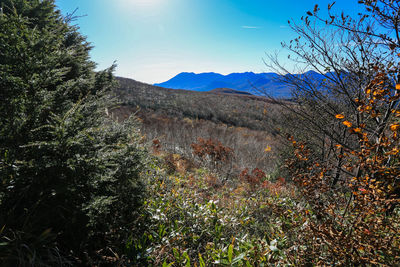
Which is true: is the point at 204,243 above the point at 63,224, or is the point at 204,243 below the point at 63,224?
below

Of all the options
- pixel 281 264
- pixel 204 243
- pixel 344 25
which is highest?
pixel 344 25

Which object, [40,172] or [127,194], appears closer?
[40,172]

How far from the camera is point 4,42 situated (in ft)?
7.67

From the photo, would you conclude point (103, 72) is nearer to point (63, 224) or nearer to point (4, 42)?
point (4, 42)

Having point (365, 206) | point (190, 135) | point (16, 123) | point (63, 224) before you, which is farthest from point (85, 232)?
point (190, 135)

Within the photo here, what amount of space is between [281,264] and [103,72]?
6.69m

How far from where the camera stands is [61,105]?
2.94 meters

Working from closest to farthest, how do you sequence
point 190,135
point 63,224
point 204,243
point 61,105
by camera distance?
point 63,224 < point 61,105 < point 204,243 < point 190,135

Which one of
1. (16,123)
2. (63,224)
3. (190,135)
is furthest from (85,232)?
(190,135)

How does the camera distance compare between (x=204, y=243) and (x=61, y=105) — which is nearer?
(x=61, y=105)

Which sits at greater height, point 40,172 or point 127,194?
point 40,172

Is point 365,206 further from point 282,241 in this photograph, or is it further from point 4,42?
point 4,42

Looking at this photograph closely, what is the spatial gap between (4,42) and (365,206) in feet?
14.3

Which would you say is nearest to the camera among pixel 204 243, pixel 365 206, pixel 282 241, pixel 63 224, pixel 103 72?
pixel 365 206
